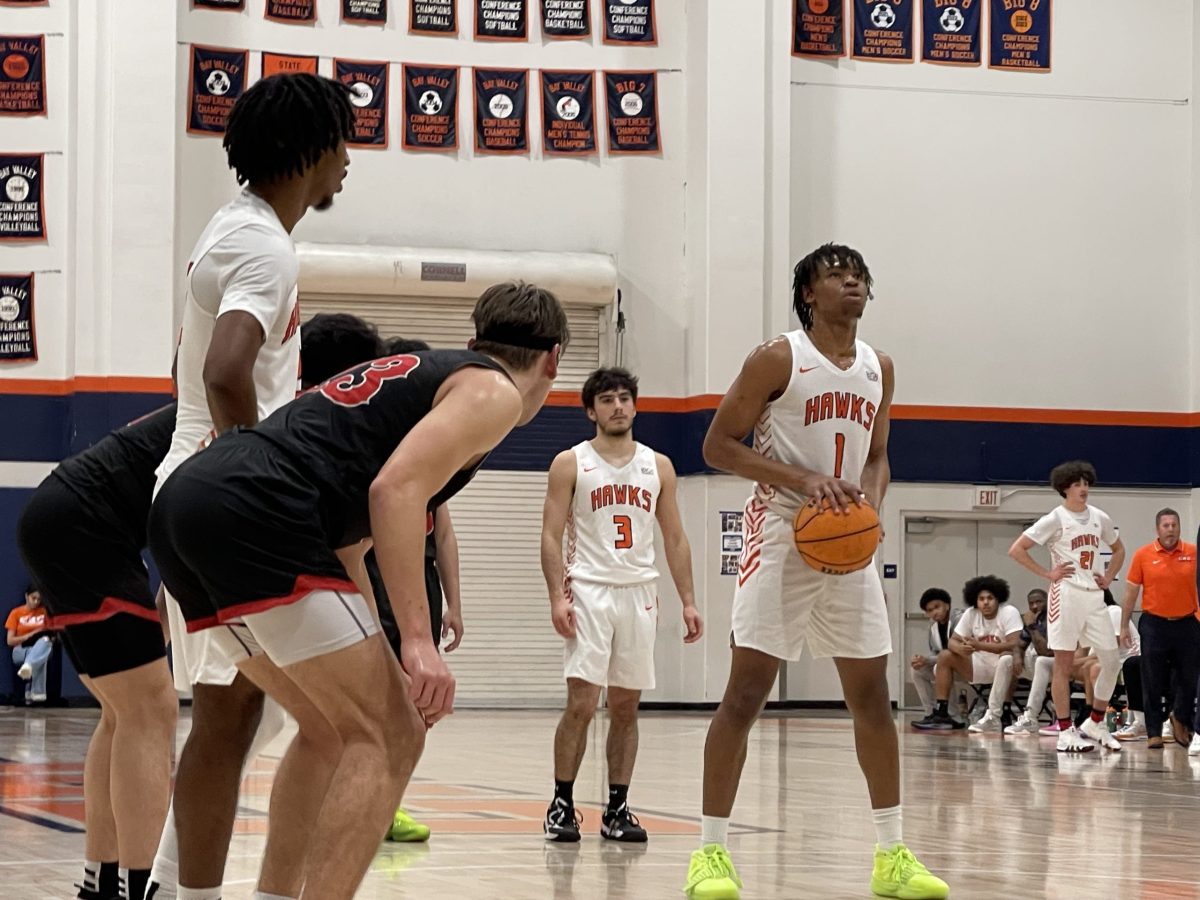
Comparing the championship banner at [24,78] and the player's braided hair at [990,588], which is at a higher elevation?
the championship banner at [24,78]

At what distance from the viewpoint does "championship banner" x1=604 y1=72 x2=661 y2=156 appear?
18344 mm

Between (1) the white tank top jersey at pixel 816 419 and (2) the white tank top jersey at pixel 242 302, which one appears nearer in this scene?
(2) the white tank top jersey at pixel 242 302

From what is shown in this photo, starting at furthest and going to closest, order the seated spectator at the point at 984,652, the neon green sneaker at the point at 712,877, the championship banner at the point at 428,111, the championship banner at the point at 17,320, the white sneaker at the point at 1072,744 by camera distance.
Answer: the championship banner at the point at 428,111 → the championship banner at the point at 17,320 → the seated spectator at the point at 984,652 → the white sneaker at the point at 1072,744 → the neon green sneaker at the point at 712,877

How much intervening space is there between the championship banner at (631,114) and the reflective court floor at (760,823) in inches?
303

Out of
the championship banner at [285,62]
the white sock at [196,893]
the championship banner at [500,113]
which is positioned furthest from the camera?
the championship banner at [500,113]

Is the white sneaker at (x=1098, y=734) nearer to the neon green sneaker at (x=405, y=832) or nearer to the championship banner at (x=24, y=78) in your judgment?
the neon green sneaker at (x=405, y=832)

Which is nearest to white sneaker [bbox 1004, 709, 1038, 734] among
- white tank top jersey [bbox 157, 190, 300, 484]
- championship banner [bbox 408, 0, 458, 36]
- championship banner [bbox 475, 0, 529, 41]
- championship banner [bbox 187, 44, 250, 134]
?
championship banner [bbox 475, 0, 529, 41]

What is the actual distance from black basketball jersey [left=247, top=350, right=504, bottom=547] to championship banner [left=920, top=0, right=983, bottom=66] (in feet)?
53.7

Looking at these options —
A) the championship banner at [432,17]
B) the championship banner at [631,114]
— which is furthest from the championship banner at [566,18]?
the championship banner at [432,17]

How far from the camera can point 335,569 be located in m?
3.43

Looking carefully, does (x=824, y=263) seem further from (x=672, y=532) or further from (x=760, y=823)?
(x=760, y=823)

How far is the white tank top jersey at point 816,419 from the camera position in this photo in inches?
230

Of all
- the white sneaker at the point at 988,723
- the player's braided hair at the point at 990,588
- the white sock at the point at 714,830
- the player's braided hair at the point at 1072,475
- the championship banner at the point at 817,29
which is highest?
the championship banner at the point at 817,29

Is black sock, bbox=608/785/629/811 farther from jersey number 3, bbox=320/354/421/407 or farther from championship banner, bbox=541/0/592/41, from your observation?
championship banner, bbox=541/0/592/41
